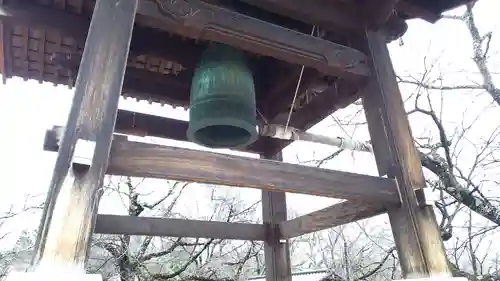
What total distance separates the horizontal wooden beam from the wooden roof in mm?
967

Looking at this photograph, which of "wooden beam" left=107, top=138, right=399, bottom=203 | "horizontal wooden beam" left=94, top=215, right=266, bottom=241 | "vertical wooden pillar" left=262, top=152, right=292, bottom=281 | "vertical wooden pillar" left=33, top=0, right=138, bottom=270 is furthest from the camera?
"vertical wooden pillar" left=262, top=152, right=292, bottom=281

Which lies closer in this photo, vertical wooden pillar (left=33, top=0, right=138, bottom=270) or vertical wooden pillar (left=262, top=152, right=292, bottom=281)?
vertical wooden pillar (left=33, top=0, right=138, bottom=270)

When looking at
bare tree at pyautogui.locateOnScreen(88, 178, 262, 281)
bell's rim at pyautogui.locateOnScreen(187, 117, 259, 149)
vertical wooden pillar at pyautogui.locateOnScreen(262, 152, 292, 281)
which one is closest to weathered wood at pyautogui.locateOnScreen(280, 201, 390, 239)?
vertical wooden pillar at pyautogui.locateOnScreen(262, 152, 292, 281)

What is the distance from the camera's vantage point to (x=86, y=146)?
144cm

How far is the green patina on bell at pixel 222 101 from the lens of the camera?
6.93 feet

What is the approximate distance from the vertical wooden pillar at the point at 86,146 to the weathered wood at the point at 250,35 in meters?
0.20

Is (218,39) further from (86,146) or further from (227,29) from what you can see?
(86,146)

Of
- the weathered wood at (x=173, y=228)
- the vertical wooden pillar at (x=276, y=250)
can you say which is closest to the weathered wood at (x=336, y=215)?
the vertical wooden pillar at (x=276, y=250)

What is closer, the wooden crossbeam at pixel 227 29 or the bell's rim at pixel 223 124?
the wooden crossbeam at pixel 227 29

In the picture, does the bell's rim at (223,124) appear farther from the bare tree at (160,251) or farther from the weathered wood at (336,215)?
the bare tree at (160,251)

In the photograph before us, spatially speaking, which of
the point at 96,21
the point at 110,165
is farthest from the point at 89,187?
the point at 96,21

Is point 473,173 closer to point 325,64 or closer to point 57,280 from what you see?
point 325,64

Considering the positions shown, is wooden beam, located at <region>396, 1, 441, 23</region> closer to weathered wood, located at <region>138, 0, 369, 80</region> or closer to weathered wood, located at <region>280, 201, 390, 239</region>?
weathered wood, located at <region>138, 0, 369, 80</region>

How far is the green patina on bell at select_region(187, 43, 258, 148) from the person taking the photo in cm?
211
